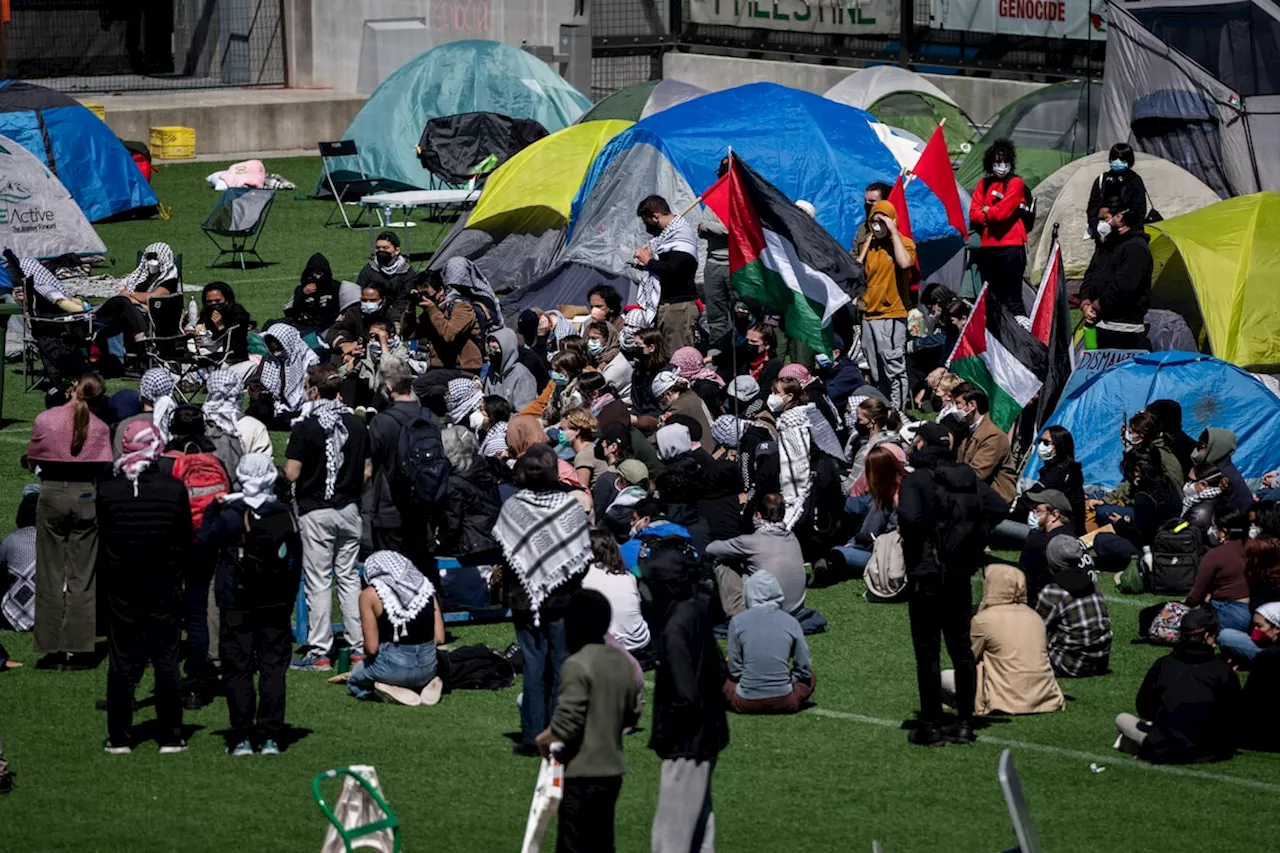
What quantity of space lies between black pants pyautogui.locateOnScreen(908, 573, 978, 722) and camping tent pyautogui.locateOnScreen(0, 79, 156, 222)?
62.2 feet

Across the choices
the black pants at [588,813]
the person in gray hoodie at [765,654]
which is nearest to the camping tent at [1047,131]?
the person in gray hoodie at [765,654]

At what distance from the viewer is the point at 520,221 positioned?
2178 centimetres

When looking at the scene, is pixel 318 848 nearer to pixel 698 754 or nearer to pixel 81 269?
pixel 698 754

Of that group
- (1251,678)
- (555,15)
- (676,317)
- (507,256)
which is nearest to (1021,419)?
(676,317)

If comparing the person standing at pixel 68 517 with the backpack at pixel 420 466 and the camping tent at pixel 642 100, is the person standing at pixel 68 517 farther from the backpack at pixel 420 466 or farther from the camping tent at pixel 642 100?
the camping tent at pixel 642 100

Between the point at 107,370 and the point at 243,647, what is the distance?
31.8 ft

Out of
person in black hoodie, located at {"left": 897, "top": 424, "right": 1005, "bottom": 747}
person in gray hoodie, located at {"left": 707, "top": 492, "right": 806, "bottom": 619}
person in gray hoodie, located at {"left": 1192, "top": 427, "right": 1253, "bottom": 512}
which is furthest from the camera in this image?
person in gray hoodie, located at {"left": 1192, "top": 427, "right": 1253, "bottom": 512}

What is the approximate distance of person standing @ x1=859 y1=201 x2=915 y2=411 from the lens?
17609mm

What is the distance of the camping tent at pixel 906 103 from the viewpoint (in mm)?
27766

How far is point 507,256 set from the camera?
2167 centimetres

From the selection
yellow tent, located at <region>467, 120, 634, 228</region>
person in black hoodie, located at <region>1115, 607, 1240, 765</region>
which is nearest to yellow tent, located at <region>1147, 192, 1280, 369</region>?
yellow tent, located at <region>467, 120, 634, 228</region>

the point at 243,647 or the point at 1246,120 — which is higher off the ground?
the point at 1246,120

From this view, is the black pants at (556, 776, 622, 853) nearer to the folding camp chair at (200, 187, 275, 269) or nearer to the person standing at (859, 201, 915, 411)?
the person standing at (859, 201, 915, 411)

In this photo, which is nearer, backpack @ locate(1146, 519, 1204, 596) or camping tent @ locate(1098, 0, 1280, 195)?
Result: backpack @ locate(1146, 519, 1204, 596)
